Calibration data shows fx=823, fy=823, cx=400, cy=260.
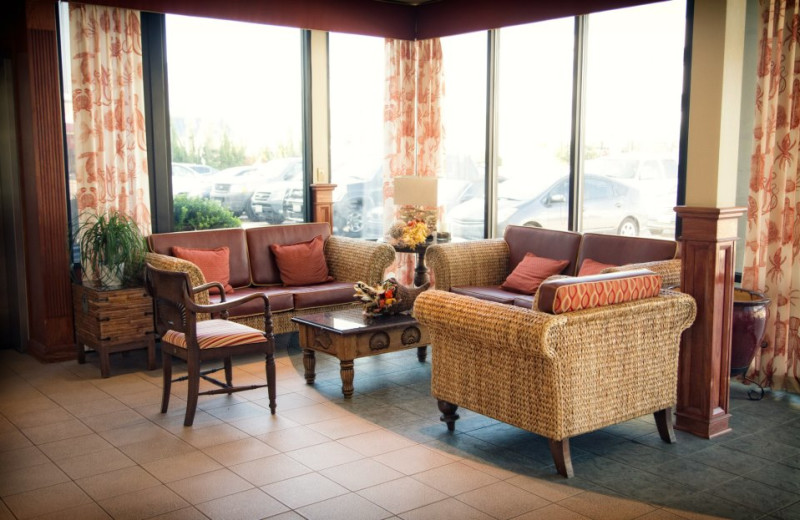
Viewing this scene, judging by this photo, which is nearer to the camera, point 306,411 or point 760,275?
point 306,411

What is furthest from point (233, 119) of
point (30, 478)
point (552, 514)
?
point (552, 514)

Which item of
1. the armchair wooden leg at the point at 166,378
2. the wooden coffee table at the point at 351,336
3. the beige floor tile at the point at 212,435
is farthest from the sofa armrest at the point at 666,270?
the armchair wooden leg at the point at 166,378

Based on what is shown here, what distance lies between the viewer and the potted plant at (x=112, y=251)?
557 cm

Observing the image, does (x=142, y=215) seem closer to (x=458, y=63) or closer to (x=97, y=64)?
(x=97, y=64)

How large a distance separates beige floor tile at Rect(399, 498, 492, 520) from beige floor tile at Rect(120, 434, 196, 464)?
133 centimetres

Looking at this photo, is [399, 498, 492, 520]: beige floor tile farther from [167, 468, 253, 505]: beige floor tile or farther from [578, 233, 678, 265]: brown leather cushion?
[578, 233, 678, 265]: brown leather cushion

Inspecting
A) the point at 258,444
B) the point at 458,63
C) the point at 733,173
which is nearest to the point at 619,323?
the point at 733,173

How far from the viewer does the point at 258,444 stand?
4.17 meters

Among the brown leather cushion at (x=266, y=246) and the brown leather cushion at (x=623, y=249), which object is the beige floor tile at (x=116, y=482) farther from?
the brown leather cushion at (x=623, y=249)

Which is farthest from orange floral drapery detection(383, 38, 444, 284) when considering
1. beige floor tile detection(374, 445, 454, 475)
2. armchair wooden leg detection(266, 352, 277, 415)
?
beige floor tile detection(374, 445, 454, 475)

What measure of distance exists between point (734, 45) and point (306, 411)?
9.84ft

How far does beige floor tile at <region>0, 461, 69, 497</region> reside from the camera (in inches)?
143

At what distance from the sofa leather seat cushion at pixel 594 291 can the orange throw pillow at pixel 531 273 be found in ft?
6.47

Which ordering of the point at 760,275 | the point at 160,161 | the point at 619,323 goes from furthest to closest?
the point at 160,161 → the point at 760,275 → the point at 619,323
